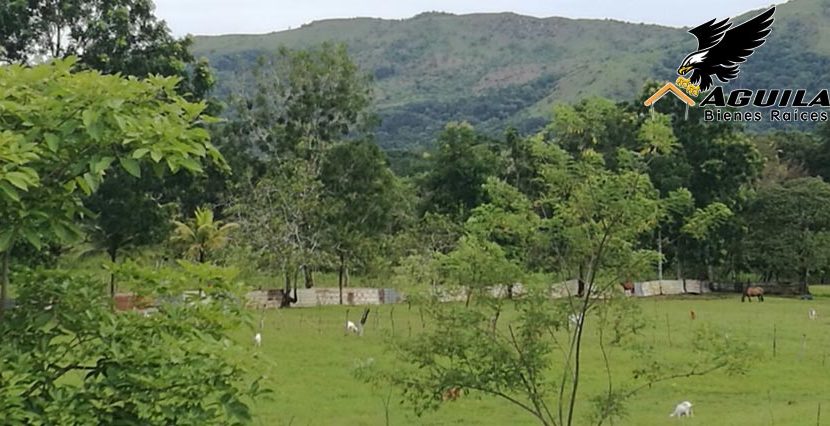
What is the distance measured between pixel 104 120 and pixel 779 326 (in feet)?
84.1

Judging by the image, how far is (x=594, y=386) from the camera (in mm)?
15234

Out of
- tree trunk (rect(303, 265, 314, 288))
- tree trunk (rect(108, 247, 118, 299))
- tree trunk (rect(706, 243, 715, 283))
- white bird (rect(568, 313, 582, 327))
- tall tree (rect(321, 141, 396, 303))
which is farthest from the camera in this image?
tree trunk (rect(706, 243, 715, 283))

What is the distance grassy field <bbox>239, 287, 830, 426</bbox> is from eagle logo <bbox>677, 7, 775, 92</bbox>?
4.95 m

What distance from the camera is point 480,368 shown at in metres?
8.04

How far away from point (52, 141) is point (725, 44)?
55.4 feet

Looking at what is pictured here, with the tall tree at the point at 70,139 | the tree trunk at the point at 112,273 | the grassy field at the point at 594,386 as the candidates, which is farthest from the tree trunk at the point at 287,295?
the tall tree at the point at 70,139

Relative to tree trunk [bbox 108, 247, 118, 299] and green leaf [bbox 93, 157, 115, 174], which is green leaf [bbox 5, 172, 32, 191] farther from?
tree trunk [bbox 108, 247, 118, 299]

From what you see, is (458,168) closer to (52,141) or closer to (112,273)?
(112,273)

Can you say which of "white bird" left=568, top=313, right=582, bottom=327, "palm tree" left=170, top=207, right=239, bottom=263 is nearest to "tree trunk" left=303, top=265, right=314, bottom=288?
"palm tree" left=170, top=207, right=239, bottom=263

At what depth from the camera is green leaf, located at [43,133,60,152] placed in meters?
2.91

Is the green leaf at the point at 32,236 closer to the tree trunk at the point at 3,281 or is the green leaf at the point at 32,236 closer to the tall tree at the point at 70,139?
the tall tree at the point at 70,139

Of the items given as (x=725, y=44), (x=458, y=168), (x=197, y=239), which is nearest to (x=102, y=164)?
(x=725, y=44)

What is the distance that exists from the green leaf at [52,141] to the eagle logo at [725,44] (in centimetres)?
1419

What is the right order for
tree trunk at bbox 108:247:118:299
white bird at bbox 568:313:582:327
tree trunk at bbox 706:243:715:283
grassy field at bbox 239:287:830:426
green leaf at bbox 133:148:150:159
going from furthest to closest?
1. tree trunk at bbox 706:243:715:283
2. grassy field at bbox 239:287:830:426
3. white bird at bbox 568:313:582:327
4. tree trunk at bbox 108:247:118:299
5. green leaf at bbox 133:148:150:159
